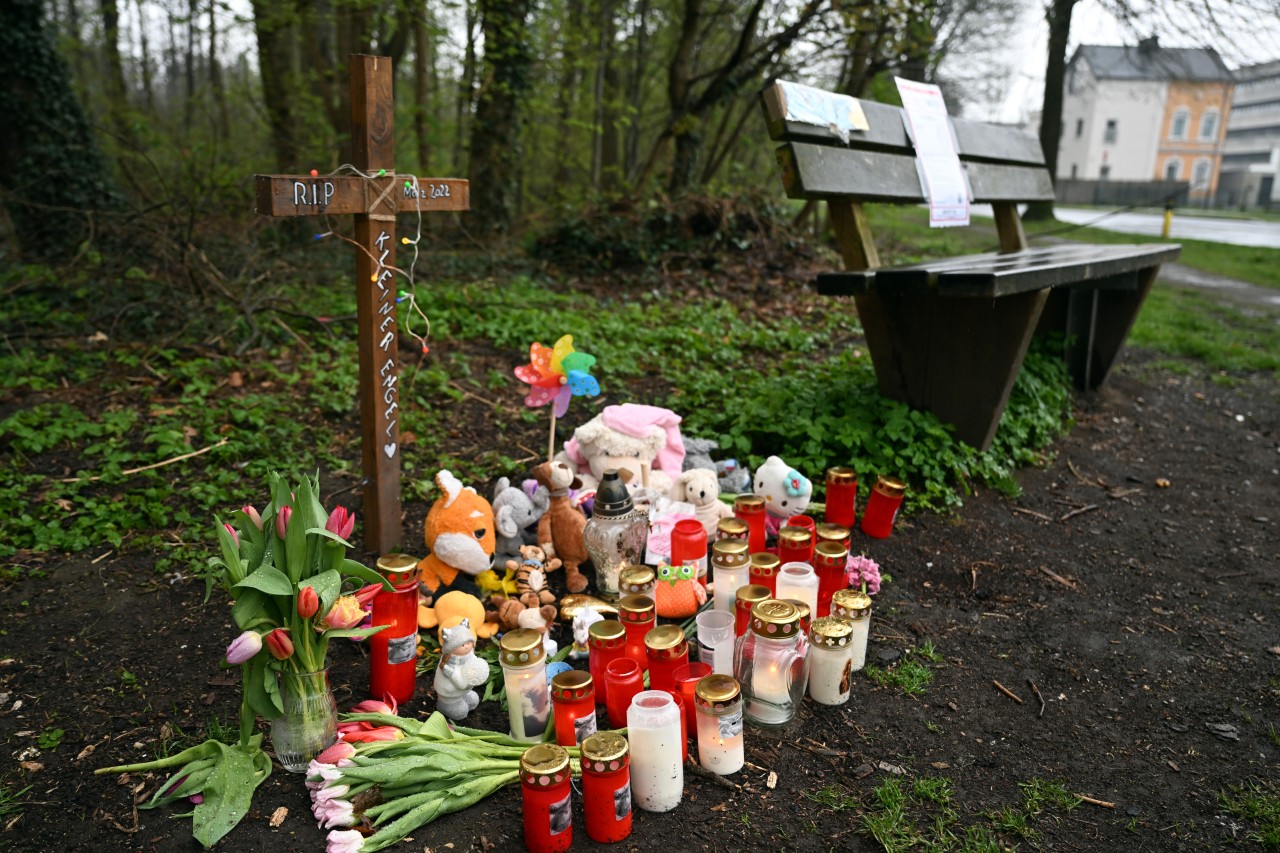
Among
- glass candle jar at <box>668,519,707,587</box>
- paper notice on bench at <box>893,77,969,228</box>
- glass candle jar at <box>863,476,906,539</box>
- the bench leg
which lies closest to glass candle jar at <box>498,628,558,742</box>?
glass candle jar at <box>668,519,707,587</box>

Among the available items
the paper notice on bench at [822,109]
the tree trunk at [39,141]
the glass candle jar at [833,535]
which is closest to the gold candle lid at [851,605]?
the glass candle jar at [833,535]

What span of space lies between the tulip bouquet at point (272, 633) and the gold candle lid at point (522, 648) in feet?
1.05

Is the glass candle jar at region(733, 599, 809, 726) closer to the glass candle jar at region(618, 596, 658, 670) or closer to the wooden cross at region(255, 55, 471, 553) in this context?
the glass candle jar at region(618, 596, 658, 670)

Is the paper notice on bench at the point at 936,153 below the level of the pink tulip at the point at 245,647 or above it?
above

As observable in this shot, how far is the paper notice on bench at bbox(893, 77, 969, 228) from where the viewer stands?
13.9 ft

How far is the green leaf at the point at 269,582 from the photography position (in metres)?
1.80

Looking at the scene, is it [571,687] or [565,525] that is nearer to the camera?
[571,687]

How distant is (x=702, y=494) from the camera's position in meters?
2.92

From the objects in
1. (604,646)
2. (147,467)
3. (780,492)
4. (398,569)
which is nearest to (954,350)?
(780,492)

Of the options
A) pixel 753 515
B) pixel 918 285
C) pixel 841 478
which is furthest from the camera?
pixel 918 285

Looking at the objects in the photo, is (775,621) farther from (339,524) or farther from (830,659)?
(339,524)

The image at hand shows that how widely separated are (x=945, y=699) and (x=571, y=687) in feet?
3.43

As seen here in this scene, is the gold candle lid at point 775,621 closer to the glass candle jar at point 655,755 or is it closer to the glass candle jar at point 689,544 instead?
the glass candle jar at point 655,755

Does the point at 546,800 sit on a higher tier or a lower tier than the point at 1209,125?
lower
